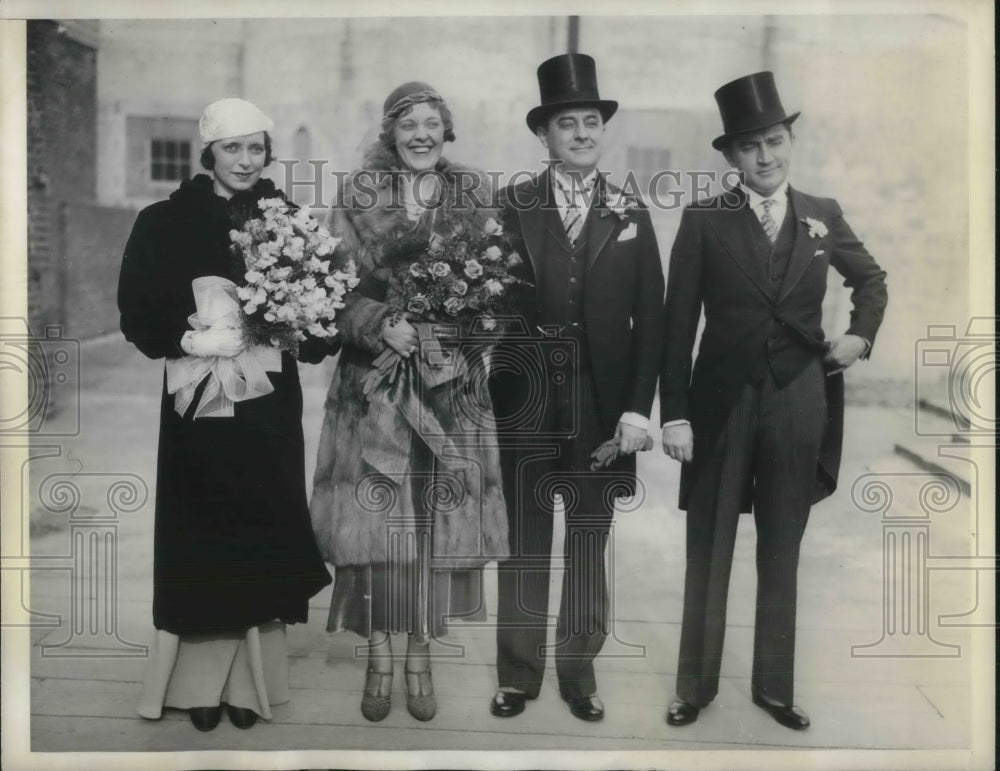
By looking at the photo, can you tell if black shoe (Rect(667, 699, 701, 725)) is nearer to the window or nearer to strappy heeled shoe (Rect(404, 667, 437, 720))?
strappy heeled shoe (Rect(404, 667, 437, 720))

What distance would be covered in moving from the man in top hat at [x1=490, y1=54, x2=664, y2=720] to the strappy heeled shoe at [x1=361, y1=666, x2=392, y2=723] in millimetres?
444

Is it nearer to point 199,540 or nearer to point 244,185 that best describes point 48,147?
point 244,185

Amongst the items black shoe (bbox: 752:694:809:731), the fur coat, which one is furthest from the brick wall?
black shoe (bbox: 752:694:809:731)

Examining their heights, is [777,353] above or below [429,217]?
below

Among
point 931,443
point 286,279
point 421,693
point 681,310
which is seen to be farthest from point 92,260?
point 931,443

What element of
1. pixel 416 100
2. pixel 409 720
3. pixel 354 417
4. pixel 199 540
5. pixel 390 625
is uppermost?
pixel 416 100

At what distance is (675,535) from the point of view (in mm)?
4684

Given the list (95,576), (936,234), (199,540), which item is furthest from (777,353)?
(95,576)

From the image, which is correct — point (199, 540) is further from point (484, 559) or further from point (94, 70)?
point (94, 70)

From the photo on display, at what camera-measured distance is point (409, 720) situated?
4719 mm

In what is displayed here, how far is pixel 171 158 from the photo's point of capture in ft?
15.1

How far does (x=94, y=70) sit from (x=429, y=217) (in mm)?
1467

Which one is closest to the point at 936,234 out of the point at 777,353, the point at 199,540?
the point at 777,353

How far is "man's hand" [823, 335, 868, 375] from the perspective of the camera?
183 inches
